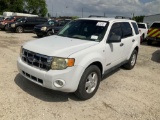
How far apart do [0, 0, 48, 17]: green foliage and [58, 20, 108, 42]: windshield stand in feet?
178

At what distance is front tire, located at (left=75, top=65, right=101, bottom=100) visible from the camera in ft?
13.6

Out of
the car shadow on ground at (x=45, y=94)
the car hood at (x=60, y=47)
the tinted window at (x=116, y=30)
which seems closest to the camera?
the car hood at (x=60, y=47)

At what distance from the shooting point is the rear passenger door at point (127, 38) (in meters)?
6.00

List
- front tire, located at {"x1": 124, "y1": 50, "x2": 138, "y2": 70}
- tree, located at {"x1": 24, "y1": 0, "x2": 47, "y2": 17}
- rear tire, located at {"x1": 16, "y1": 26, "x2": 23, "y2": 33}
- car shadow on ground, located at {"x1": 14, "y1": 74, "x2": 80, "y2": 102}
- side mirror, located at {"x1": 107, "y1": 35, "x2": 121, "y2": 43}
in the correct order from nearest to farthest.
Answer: car shadow on ground, located at {"x1": 14, "y1": 74, "x2": 80, "y2": 102}, side mirror, located at {"x1": 107, "y1": 35, "x2": 121, "y2": 43}, front tire, located at {"x1": 124, "y1": 50, "x2": 138, "y2": 70}, rear tire, located at {"x1": 16, "y1": 26, "x2": 23, "y2": 33}, tree, located at {"x1": 24, "y1": 0, "x2": 47, "y2": 17}

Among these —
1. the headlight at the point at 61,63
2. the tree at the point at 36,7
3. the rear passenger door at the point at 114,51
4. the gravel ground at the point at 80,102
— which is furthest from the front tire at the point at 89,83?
the tree at the point at 36,7

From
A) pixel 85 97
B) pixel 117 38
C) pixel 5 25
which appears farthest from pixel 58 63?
pixel 5 25

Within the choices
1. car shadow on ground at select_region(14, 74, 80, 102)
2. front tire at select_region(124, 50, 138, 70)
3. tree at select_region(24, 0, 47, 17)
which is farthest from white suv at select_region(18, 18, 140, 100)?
tree at select_region(24, 0, 47, 17)

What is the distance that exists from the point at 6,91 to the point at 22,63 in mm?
793

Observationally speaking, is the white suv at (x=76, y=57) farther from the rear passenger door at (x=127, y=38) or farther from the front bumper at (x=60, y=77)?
the rear passenger door at (x=127, y=38)

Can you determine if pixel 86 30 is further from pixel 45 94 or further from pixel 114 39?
pixel 45 94

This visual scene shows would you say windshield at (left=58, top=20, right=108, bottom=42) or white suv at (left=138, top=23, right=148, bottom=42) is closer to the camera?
windshield at (left=58, top=20, right=108, bottom=42)

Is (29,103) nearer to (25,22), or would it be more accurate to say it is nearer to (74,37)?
(74,37)

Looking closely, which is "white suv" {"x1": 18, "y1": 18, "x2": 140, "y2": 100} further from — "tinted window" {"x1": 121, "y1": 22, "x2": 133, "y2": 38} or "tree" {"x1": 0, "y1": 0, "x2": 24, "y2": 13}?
"tree" {"x1": 0, "y1": 0, "x2": 24, "y2": 13}

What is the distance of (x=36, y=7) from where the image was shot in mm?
63031
